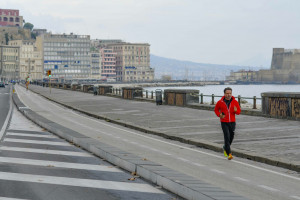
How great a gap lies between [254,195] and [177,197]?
1.18 meters

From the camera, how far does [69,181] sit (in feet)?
32.8

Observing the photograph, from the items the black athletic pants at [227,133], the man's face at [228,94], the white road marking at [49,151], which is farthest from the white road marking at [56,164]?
the man's face at [228,94]

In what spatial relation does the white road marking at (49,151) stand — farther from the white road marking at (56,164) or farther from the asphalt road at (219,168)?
the white road marking at (56,164)

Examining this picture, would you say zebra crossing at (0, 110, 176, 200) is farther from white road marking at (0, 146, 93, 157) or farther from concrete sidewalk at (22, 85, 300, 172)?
concrete sidewalk at (22, 85, 300, 172)

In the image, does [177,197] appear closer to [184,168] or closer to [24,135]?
[184,168]

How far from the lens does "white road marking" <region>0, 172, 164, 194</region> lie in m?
9.45

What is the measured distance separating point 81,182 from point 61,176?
30.0 inches

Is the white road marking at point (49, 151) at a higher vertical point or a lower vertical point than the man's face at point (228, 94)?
lower

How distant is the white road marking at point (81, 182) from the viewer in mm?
9450

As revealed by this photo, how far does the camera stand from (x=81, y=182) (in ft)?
32.5

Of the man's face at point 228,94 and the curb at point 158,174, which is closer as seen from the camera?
the curb at point 158,174

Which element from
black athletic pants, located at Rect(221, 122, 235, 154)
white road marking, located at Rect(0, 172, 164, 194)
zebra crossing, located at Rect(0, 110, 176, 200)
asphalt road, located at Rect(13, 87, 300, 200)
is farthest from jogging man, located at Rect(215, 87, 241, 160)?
white road marking, located at Rect(0, 172, 164, 194)

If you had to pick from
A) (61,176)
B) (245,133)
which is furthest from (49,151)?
(245,133)

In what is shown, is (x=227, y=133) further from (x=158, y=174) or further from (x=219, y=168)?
(x=158, y=174)
